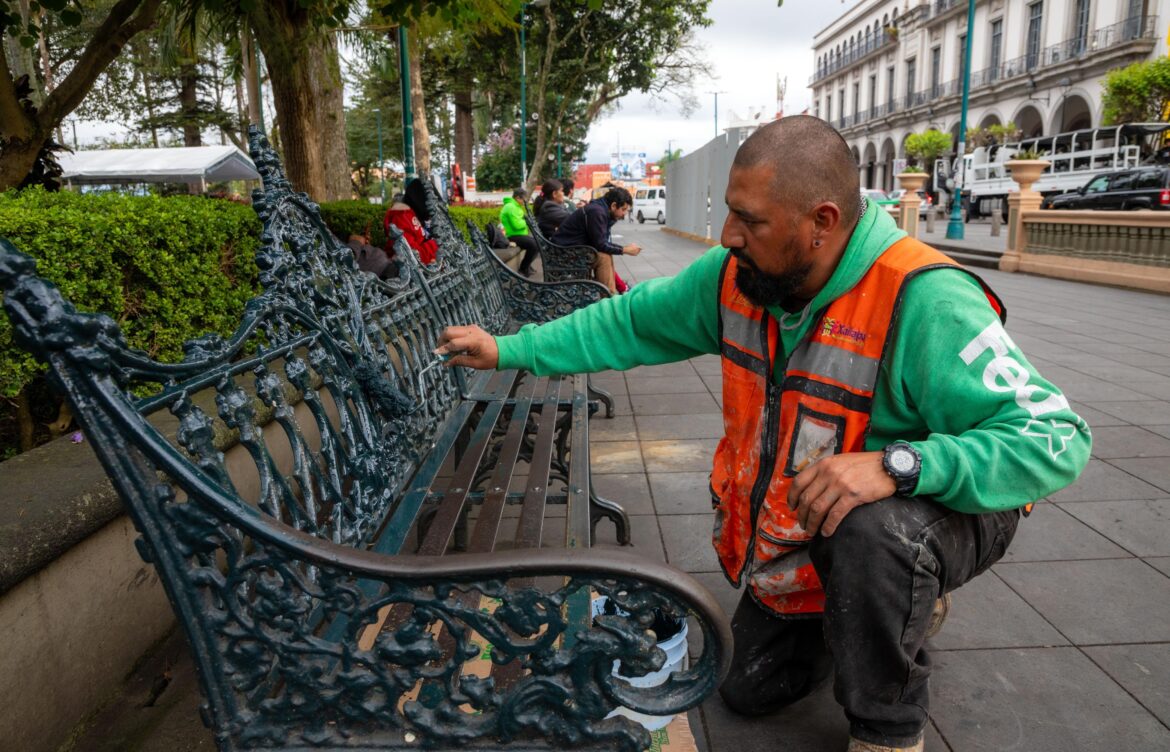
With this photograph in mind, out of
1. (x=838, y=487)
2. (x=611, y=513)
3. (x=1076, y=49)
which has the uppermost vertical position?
(x=1076, y=49)

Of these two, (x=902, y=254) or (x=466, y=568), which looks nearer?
(x=466, y=568)

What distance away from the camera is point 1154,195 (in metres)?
18.5

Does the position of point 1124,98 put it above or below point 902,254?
above

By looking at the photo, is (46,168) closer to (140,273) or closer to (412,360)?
(140,273)

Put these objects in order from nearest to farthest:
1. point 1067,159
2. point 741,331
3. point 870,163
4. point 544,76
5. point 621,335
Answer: point 741,331 → point 621,335 → point 544,76 → point 1067,159 → point 870,163

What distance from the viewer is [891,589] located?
1.75m

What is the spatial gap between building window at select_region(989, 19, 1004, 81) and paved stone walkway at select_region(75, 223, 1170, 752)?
47.7 metres

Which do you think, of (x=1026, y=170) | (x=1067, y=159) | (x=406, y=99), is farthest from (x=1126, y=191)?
(x=406, y=99)

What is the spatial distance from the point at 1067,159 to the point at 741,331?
3119 cm

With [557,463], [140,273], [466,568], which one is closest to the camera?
[466,568]

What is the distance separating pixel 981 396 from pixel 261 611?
56.5 inches

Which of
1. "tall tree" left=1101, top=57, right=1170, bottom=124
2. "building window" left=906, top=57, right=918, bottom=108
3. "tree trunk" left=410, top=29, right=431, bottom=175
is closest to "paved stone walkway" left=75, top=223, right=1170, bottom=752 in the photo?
"tree trunk" left=410, top=29, right=431, bottom=175

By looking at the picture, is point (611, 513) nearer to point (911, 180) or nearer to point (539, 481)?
point (539, 481)

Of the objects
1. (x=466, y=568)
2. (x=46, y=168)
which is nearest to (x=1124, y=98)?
(x=46, y=168)
